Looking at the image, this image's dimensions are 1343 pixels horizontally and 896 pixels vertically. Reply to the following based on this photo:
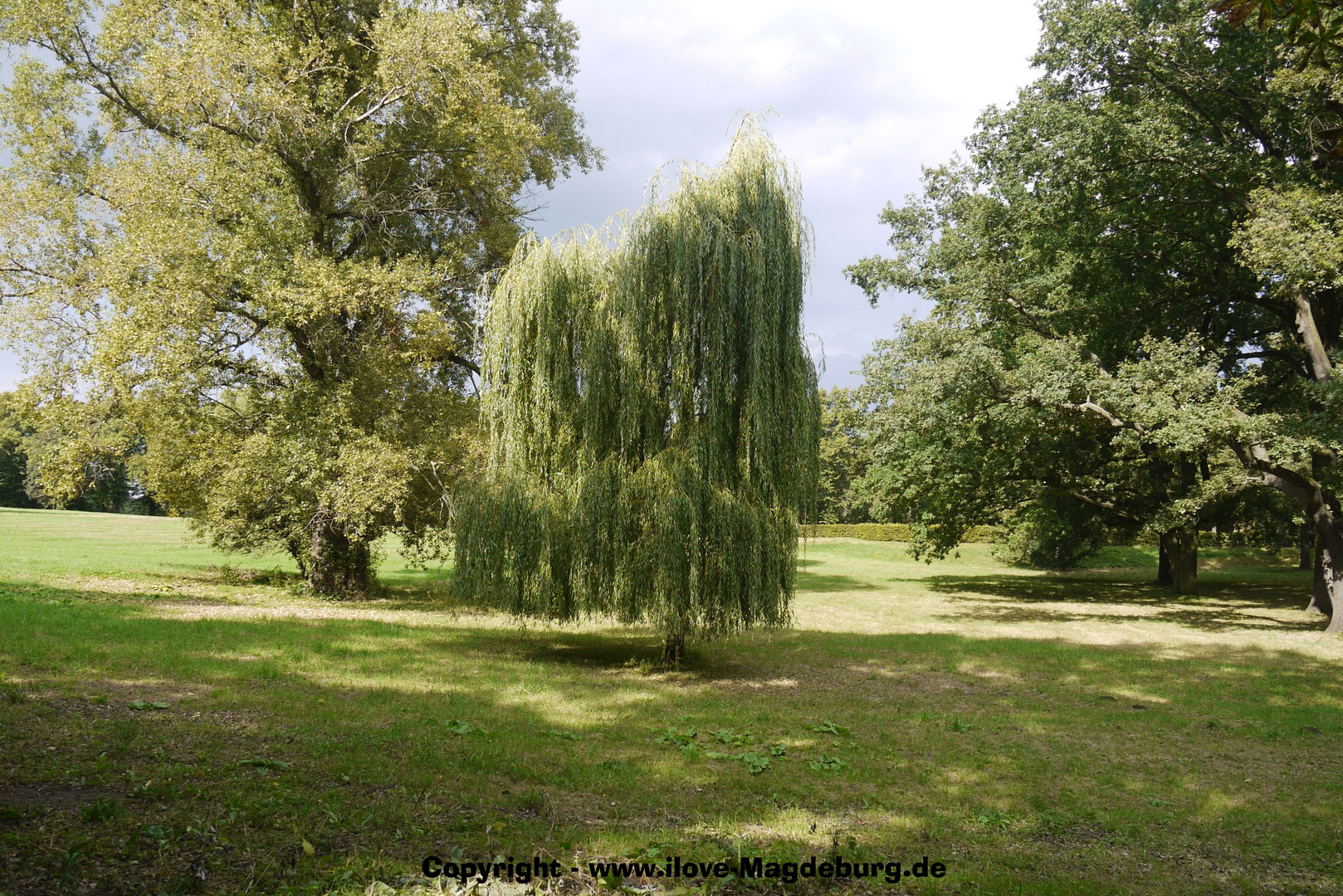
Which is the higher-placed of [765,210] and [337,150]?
[337,150]

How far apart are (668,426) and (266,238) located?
1050cm

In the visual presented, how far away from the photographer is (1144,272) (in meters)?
19.1

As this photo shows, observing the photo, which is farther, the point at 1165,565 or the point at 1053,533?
the point at 1053,533

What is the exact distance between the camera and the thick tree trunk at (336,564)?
17578mm

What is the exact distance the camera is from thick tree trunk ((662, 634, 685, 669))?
10867 mm

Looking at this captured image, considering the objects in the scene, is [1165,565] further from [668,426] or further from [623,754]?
[623,754]

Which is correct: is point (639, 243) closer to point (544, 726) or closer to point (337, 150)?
point (544, 726)

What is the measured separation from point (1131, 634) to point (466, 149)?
720 inches

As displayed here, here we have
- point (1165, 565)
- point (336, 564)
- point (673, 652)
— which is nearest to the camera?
point (673, 652)

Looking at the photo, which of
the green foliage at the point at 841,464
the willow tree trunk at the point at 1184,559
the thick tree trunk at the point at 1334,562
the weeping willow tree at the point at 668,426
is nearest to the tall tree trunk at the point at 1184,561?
the willow tree trunk at the point at 1184,559

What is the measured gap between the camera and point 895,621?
17.5m

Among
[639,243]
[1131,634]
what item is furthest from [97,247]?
[1131,634]

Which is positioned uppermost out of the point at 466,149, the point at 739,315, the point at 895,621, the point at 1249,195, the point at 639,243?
the point at 466,149

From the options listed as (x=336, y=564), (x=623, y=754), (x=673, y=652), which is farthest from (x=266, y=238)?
(x=623, y=754)
